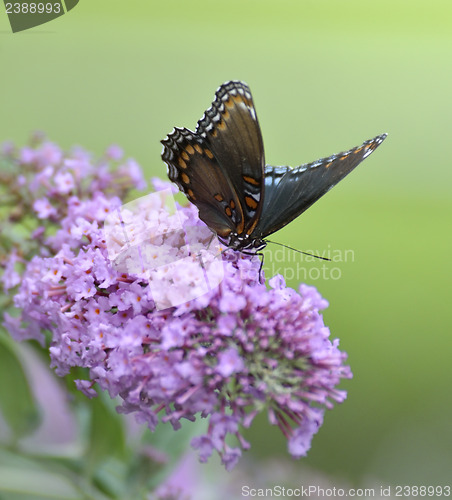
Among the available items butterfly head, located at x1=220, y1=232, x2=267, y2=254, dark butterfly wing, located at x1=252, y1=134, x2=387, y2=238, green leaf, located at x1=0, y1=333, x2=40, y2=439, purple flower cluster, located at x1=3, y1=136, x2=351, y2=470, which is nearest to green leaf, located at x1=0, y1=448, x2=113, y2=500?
green leaf, located at x1=0, y1=333, x2=40, y2=439

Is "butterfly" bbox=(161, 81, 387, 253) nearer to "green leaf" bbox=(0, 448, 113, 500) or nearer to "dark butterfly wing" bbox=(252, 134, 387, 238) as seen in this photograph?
"dark butterfly wing" bbox=(252, 134, 387, 238)

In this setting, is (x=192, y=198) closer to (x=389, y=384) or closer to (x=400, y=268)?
(x=389, y=384)

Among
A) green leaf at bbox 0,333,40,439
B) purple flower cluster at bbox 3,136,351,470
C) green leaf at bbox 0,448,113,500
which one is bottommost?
green leaf at bbox 0,448,113,500

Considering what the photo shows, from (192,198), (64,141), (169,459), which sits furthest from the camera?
(64,141)

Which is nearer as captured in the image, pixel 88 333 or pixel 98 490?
pixel 88 333

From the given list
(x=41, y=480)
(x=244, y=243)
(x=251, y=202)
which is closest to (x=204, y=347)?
(x=244, y=243)

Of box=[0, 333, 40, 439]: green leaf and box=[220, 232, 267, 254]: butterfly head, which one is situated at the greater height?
box=[220, 232, 267, 254]: butterfly head

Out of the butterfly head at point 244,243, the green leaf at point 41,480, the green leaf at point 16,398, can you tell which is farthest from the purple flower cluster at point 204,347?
the green leaf at point 41,480

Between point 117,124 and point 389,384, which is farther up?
point 117,124

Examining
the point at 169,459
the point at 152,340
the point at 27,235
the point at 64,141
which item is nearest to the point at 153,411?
the point at 152,340
